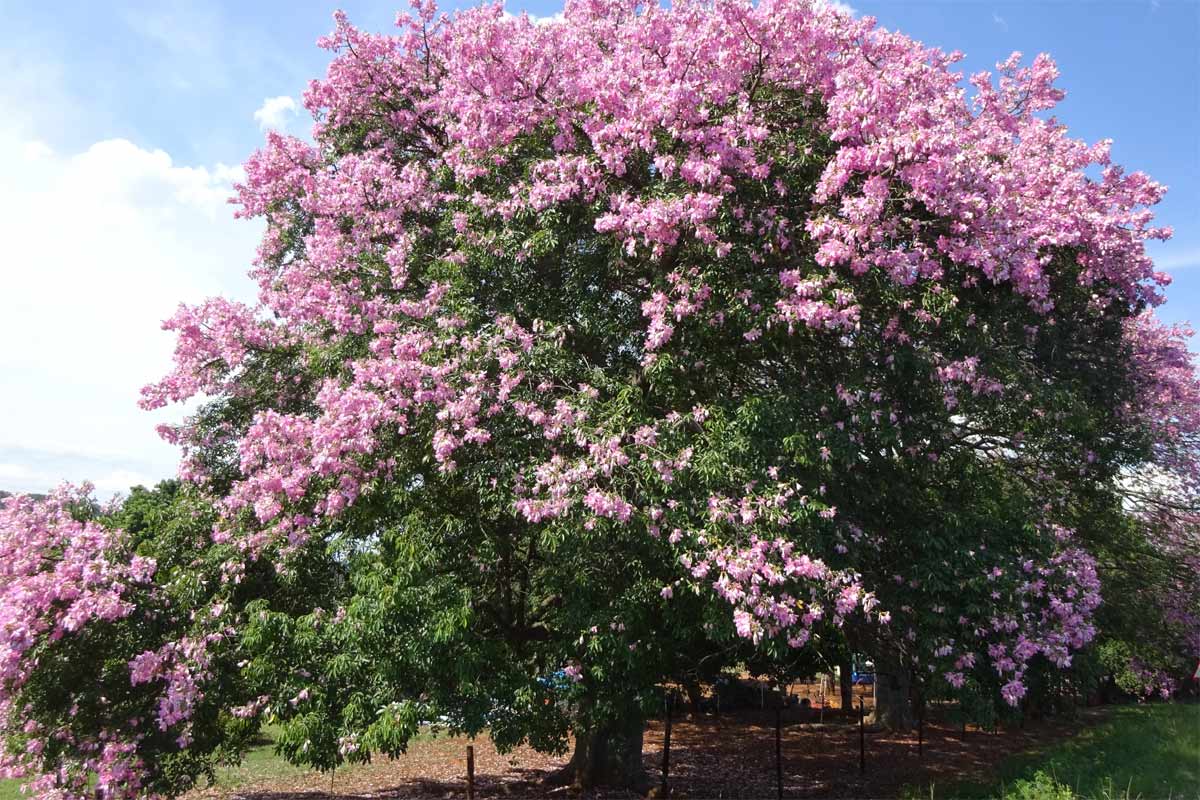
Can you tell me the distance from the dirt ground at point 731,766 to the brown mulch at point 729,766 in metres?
0.02

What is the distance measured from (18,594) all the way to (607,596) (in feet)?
22.7

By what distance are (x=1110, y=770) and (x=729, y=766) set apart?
7.95 metres

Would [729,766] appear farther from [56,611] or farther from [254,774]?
[56,611]

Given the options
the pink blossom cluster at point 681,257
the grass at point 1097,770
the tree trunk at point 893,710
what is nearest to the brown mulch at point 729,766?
the tree trunk at point 893,710

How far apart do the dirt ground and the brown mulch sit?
0.02m

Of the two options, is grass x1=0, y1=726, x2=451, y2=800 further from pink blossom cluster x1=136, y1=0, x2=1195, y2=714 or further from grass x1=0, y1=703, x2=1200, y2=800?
pink blossom cluster x1=136, y1=0, x2=1195, y2=714

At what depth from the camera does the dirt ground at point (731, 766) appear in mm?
14484

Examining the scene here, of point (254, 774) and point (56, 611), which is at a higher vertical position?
point (56, 611)

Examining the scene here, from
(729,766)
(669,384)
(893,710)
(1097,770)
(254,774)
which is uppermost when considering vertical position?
(669,384)

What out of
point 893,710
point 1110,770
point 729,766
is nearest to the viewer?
point 1110,770

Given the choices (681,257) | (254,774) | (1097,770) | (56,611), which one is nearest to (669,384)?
(681,257)

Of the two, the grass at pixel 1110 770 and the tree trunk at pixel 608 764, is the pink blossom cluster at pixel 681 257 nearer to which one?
the grass at pixel 1110 770

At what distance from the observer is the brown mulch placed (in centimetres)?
1445

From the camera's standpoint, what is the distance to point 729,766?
57.2 feet
